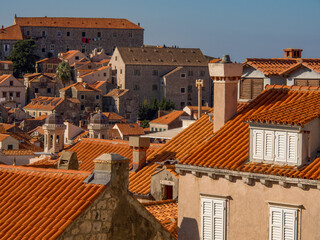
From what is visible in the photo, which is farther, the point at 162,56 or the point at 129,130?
the point at 162,56

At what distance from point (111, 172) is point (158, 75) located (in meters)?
142

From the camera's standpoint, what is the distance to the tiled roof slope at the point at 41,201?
13.6 m

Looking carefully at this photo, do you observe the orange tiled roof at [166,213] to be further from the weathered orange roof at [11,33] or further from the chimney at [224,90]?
the weathered orange roof at [11,33]

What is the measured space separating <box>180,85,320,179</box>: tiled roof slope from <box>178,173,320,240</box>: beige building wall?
0.28 metres

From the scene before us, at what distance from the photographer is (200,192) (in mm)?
17125

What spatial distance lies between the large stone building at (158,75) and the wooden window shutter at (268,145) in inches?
5310

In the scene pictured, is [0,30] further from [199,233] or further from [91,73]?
[199,233]

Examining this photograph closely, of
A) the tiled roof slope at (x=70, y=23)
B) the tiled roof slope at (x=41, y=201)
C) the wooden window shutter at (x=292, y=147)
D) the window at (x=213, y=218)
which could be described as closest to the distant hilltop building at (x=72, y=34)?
the tiled roof slope at (x=70, y=23)

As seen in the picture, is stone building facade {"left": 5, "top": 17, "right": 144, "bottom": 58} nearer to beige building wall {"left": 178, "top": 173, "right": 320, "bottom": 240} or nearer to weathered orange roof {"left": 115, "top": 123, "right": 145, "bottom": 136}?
weathered orange roof {"left": 115, "top": 123, "right": 145, "bottom": 136}

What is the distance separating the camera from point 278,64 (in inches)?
955

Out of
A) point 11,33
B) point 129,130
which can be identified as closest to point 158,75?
point 129,130

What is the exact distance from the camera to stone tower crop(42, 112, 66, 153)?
4592 cm

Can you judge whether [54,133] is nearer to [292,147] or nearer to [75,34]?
→ [292,147]

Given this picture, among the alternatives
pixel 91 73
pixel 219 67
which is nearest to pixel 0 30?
pixel 91 73
